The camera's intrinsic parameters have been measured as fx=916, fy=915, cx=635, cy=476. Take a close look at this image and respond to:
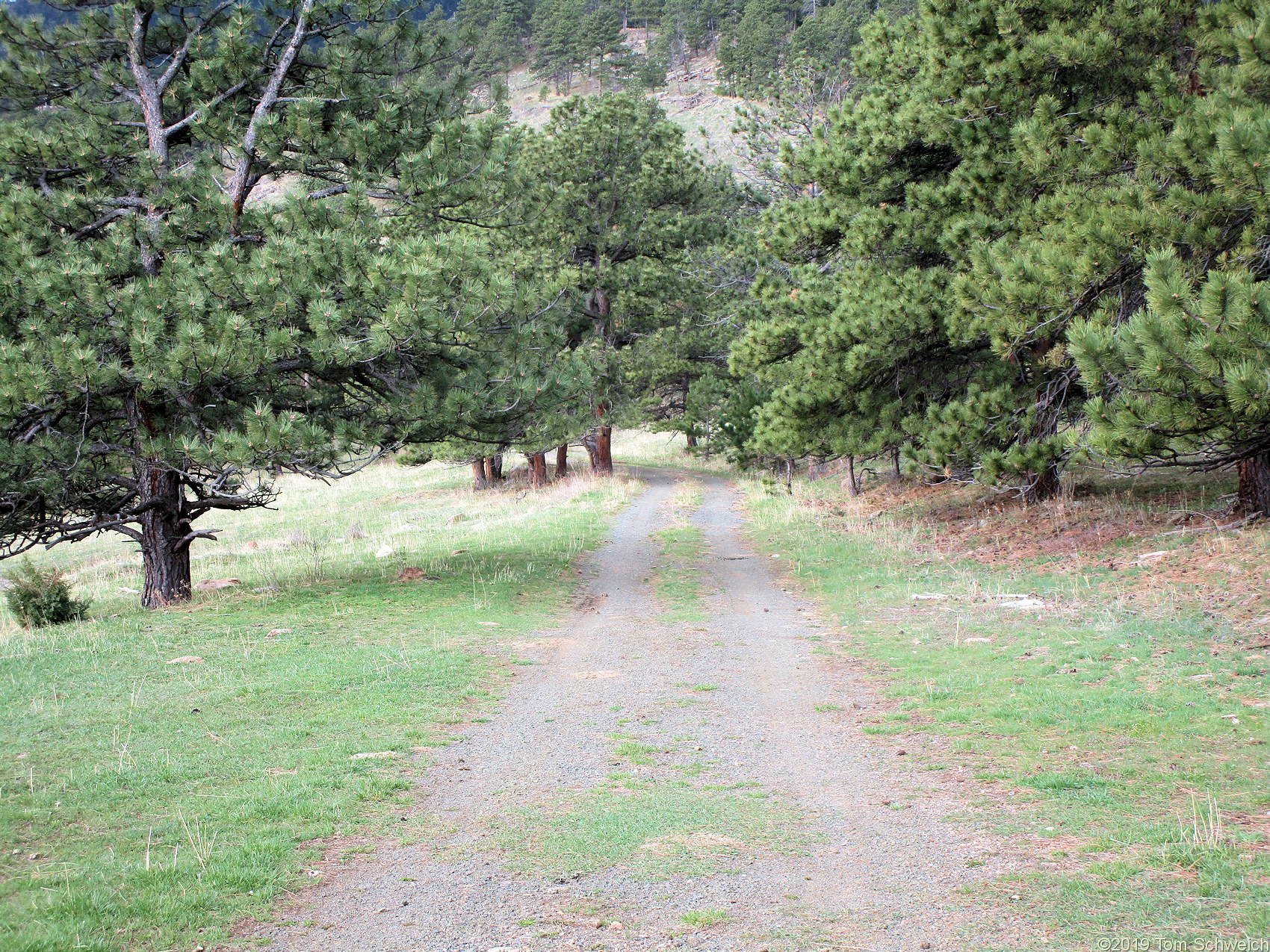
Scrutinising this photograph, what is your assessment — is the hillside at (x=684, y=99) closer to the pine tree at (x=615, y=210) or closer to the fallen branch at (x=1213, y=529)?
the pine tree at (x=615, y=210)

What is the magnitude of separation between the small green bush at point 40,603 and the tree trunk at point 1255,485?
14.8 m

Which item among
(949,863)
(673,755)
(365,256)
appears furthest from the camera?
(365,256)

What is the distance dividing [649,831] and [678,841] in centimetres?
20

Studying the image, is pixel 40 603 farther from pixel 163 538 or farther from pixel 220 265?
pixel 220 265

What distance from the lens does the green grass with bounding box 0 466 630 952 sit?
4.11 m

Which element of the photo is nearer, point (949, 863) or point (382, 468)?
point (949, 863)

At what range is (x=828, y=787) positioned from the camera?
17.9ft

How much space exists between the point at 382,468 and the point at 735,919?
43.5m

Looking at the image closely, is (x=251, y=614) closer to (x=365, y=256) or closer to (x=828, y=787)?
(x=365, y=256)

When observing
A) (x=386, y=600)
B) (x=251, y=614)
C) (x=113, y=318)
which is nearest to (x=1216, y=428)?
(x=386, y=600)

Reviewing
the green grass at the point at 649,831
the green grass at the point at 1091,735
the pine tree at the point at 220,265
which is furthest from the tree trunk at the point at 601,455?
the green grass at the point at 649,831

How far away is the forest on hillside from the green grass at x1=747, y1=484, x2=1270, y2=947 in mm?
1869

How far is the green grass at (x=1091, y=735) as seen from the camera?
389cm

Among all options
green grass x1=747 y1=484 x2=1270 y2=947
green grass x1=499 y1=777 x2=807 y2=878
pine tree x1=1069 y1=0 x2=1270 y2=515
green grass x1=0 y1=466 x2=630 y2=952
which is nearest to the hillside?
pine tree x1=1069 y1=0 x2=1270 y2=515
